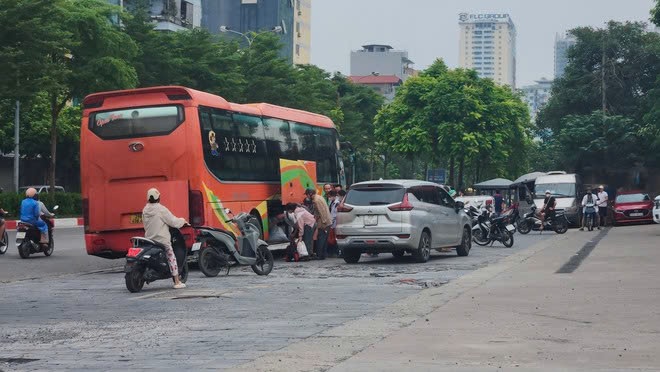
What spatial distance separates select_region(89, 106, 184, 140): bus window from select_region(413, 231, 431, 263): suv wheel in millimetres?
5477

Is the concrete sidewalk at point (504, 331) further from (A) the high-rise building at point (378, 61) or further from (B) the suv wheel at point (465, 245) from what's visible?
(A) the high-rise building at point (378, 61)

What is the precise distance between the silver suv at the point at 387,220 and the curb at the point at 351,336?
601cm

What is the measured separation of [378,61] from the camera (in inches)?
7357

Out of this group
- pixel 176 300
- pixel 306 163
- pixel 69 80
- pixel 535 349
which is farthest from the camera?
pixel 69 80

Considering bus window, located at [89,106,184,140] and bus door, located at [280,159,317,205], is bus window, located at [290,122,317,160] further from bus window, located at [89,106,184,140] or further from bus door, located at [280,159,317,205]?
bus window, located at [89,106,184,140]

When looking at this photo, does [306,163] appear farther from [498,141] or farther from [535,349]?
[498,141]

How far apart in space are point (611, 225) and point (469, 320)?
132 feet

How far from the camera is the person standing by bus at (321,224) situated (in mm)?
25406

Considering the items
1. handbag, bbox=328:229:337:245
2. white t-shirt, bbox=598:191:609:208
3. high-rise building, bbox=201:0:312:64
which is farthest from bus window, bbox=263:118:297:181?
high-rise building, bbox=201:0:312:64

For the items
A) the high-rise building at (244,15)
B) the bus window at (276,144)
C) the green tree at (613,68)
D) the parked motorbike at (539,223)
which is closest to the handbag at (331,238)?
the bus window at (276,144)

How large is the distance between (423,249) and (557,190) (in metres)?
27.6

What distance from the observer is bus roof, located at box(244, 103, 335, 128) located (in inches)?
1017

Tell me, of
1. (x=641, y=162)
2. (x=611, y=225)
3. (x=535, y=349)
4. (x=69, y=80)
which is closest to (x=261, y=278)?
(x=535, y=349)

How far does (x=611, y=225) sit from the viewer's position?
5059 cm
